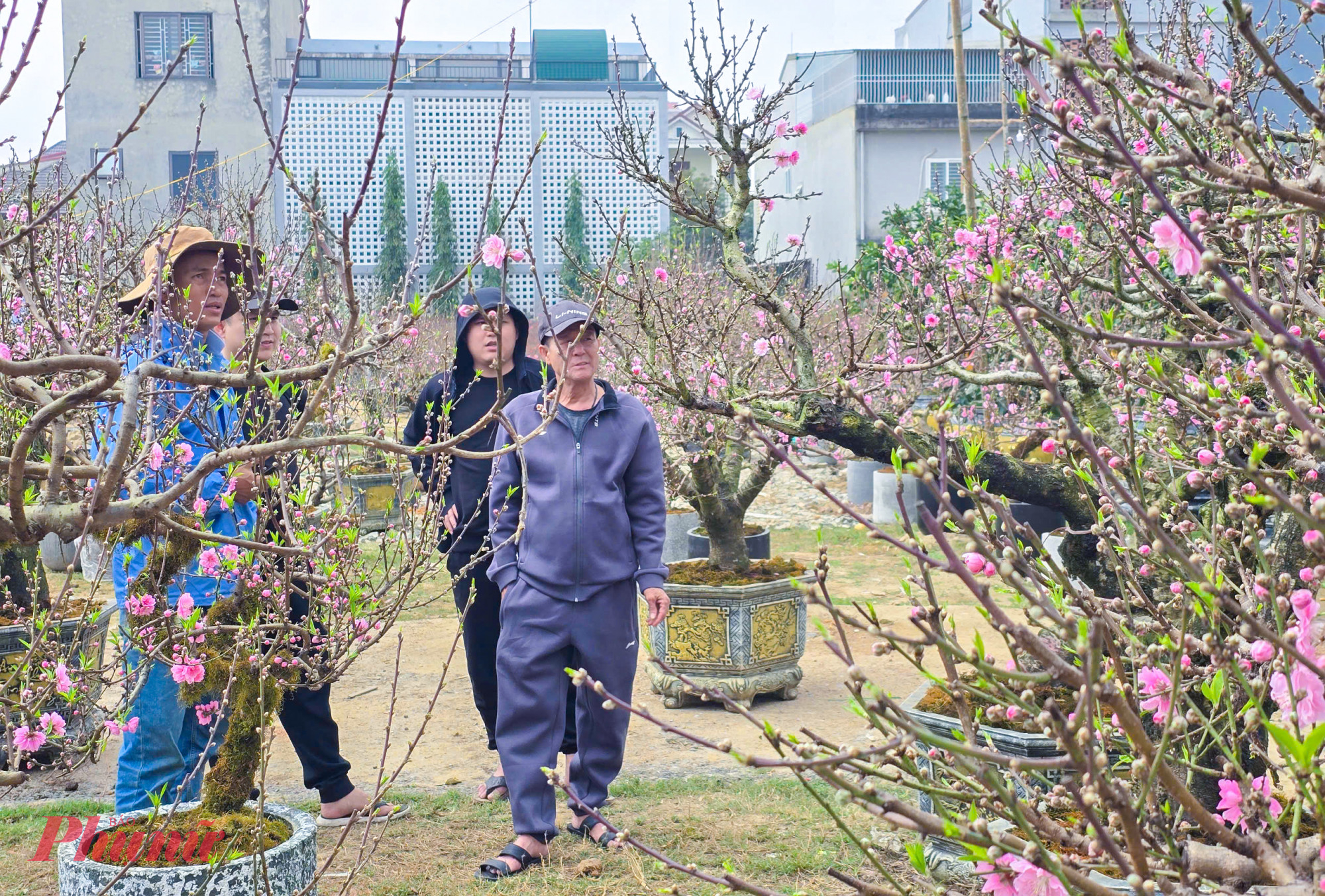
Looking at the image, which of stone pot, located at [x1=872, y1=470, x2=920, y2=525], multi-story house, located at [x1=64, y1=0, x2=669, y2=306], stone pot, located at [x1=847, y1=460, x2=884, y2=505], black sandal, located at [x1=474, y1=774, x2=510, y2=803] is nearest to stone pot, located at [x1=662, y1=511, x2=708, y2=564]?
stone pot, located at [x1=872, y1=470, x2=920, y2=525]

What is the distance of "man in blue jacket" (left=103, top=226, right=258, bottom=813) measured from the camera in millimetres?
3564

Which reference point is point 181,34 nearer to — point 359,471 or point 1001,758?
point 359,471

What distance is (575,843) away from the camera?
4562 millimetres

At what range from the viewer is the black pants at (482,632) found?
5258 mm

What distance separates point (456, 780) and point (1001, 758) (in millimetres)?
4601

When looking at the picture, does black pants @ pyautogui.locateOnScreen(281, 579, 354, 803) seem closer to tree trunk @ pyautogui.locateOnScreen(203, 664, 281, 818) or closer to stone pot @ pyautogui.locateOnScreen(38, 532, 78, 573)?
tree trunk @ pyautogui.locateOnScreen(203, 664, 281, 818)

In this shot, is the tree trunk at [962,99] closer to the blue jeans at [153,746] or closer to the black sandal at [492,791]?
the black sandal at [492,791]

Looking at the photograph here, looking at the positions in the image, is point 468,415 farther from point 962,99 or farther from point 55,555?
point 55,555

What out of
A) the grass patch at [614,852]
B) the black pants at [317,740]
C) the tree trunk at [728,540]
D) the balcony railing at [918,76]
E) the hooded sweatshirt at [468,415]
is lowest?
the grass patch at [614,852]

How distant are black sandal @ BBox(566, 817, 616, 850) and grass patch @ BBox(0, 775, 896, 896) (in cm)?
4

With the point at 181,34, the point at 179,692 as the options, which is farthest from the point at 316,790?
the point at 181,34

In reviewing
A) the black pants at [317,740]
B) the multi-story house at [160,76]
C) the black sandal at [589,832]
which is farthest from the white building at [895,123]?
the black pants at [317,740]

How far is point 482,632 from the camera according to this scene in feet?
17.4

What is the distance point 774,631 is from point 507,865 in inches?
105
